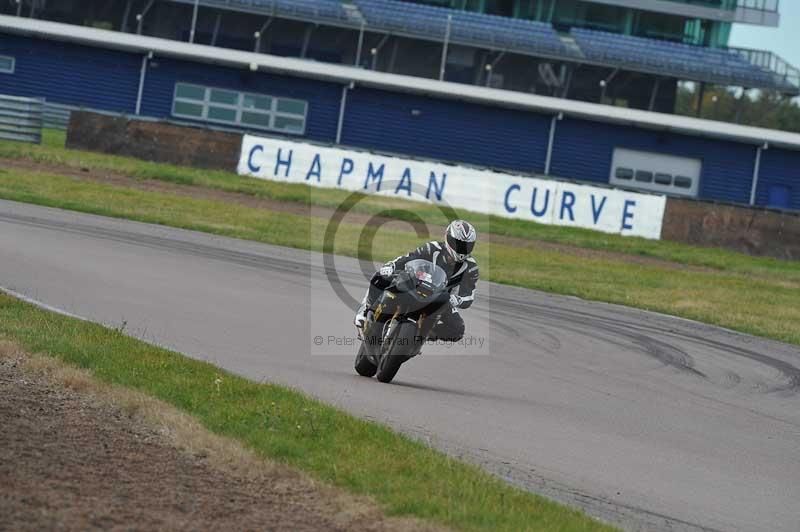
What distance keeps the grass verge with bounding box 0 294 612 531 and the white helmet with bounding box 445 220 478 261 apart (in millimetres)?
2145

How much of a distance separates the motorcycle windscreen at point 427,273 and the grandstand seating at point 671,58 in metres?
45.3

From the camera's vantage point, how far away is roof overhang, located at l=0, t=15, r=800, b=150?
44250mm

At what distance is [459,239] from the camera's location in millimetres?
10633

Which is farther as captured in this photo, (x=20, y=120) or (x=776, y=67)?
(x=776, y=67)

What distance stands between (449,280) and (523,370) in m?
2.39

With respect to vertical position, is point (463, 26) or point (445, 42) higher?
point (463, 26)

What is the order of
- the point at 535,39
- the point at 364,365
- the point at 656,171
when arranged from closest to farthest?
the point at 364,365 < the point at 656,171 < the point at 535,39

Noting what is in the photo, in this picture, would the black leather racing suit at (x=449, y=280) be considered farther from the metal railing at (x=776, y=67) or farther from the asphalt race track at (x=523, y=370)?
the metal railing at (x=776, y=67)

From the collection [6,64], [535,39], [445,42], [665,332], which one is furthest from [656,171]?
[665,332]

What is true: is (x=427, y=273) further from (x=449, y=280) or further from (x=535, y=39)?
(x=535, y=39)

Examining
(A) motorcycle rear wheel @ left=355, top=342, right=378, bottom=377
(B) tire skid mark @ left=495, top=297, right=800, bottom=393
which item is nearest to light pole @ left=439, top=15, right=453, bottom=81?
(B) tire skid mark @ left=495, top=297, right=800, bottom=393

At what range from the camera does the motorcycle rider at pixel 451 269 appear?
10.7 m

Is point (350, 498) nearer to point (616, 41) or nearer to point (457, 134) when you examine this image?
point (457, 134)

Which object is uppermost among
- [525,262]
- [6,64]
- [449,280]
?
[6,64]
